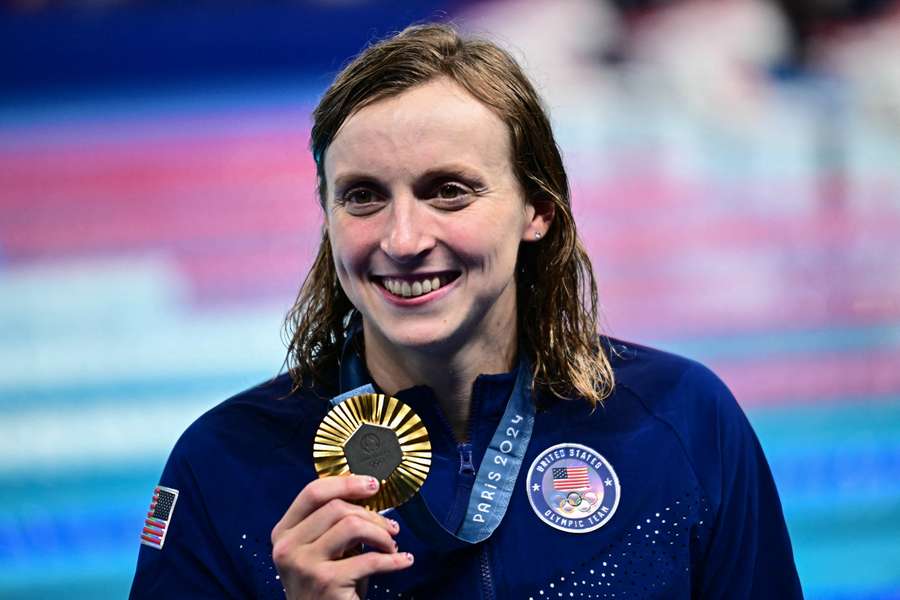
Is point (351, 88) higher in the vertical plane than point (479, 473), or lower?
higher

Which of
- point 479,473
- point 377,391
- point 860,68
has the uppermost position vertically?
point 860,68

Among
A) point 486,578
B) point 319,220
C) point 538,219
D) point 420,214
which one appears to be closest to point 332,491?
point 486,578

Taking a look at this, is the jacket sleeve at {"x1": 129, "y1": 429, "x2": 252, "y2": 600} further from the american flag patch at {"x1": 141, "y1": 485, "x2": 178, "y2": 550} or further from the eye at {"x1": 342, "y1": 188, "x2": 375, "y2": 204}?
the eye at {"x1": 342, "y1": 188, "x2": 375, "y2": 204}

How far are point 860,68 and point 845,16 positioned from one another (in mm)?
180

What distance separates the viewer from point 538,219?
78.9 inches

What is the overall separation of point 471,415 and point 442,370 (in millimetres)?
96

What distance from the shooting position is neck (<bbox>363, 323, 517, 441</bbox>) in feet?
6.10

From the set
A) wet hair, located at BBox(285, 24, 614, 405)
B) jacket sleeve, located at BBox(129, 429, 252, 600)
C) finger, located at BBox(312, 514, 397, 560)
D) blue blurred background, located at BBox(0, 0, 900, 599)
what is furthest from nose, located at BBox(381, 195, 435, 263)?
blue blurred background, located at BBox(0, 0, 900, 599)

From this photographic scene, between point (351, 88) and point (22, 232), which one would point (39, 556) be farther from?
point (351, 88)

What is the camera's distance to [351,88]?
1815 millimetres

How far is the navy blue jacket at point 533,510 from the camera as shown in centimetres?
175

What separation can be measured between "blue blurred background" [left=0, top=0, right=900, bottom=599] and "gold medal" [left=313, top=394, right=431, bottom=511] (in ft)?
6.32

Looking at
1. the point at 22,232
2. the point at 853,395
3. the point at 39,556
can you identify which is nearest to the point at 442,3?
the point at 22,232

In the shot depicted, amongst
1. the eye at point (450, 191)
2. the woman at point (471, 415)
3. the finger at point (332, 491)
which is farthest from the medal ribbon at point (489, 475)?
the eye at point (450, 191)
